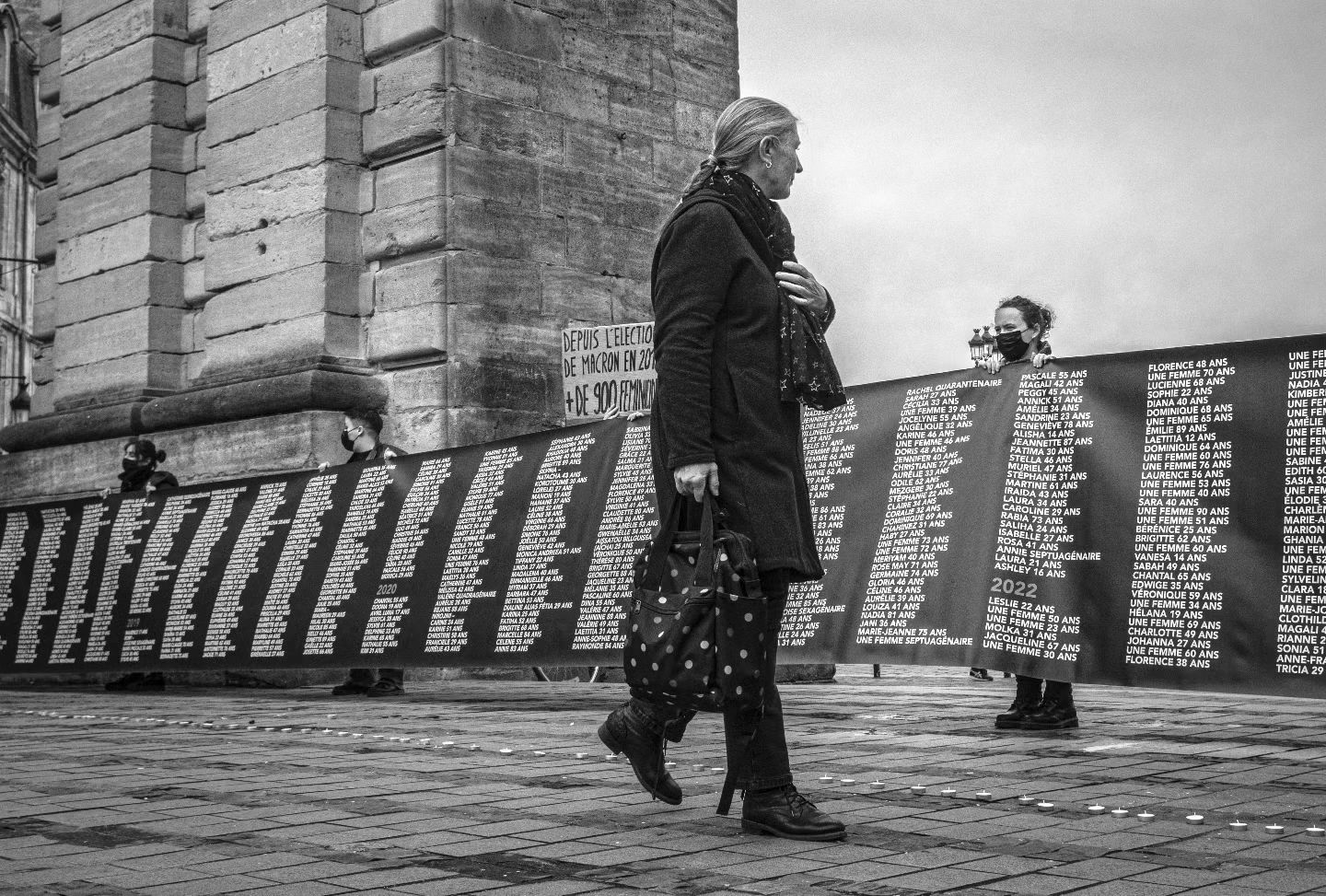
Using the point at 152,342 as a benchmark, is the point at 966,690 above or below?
below

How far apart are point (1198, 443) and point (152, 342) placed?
1013cm

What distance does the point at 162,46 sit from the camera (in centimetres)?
1470

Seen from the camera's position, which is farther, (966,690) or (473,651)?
(966,690)

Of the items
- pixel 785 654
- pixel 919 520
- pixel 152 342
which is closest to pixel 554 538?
pixel 785 654

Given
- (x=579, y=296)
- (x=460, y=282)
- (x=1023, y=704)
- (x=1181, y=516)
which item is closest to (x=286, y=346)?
(x=460, y=282)

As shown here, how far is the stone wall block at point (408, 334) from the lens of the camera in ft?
39.4

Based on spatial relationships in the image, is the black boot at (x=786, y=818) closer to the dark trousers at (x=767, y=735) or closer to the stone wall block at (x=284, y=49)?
the dark trousers at (x=767, y=735)

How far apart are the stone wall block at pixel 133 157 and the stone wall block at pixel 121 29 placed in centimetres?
86

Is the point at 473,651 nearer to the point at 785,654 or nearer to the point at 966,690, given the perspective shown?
the point at 785,654

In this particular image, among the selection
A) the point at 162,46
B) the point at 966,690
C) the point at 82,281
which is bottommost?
the point at 966,690

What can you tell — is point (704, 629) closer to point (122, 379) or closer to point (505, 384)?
point (505, 384)

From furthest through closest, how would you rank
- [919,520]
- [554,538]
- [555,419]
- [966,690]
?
[555,419], [966,690], [554,538], [919,520]

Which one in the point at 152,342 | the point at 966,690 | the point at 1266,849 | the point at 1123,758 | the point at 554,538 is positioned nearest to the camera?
the point at 1266,849

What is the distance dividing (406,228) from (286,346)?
138cm
